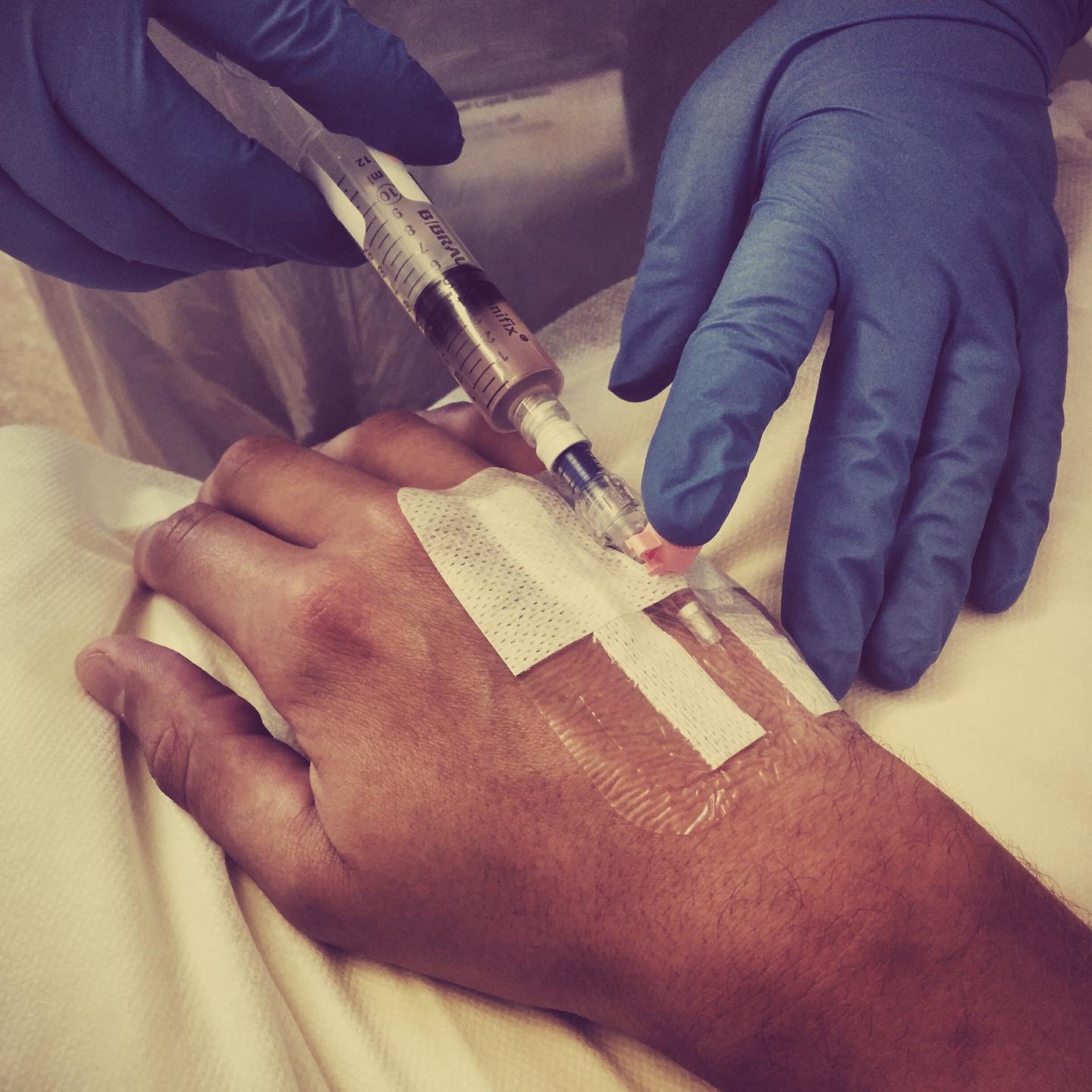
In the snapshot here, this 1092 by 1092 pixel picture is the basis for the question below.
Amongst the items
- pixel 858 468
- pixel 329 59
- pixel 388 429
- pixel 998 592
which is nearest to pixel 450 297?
pixel 388 429

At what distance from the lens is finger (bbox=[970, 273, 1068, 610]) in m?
0.95

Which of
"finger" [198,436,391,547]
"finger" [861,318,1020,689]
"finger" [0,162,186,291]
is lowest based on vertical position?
"finger" [861,318,1020,689]

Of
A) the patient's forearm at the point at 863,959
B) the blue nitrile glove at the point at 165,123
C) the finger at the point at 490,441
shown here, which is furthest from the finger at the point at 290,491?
the patient's forearm at the point at 863,959

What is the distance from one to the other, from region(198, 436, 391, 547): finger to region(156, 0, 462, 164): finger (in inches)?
15.8

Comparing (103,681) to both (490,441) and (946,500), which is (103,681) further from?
(946,500)

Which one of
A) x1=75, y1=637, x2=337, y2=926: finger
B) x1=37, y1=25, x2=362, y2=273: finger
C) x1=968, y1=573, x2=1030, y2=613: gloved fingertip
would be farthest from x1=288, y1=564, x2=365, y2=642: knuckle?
x1=968, y1=573, x2=1030, y2=613: gloved fingertip

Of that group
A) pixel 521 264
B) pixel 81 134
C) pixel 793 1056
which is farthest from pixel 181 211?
pixel 793 1056

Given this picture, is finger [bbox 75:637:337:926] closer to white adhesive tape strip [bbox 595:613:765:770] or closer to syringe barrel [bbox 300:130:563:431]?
white adhesive tape strip [bbox 595:613:765:770]

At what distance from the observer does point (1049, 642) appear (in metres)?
0.91

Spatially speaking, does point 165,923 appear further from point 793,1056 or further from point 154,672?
point 793,1056

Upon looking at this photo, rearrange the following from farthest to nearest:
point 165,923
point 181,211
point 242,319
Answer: point 242,319 < point 181,211 < point 165,923

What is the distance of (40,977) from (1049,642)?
102 centimetres

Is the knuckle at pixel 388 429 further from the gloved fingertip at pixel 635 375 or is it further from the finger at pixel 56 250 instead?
the finger at pixel 56 250

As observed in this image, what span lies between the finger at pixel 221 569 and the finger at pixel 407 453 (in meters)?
0.16
